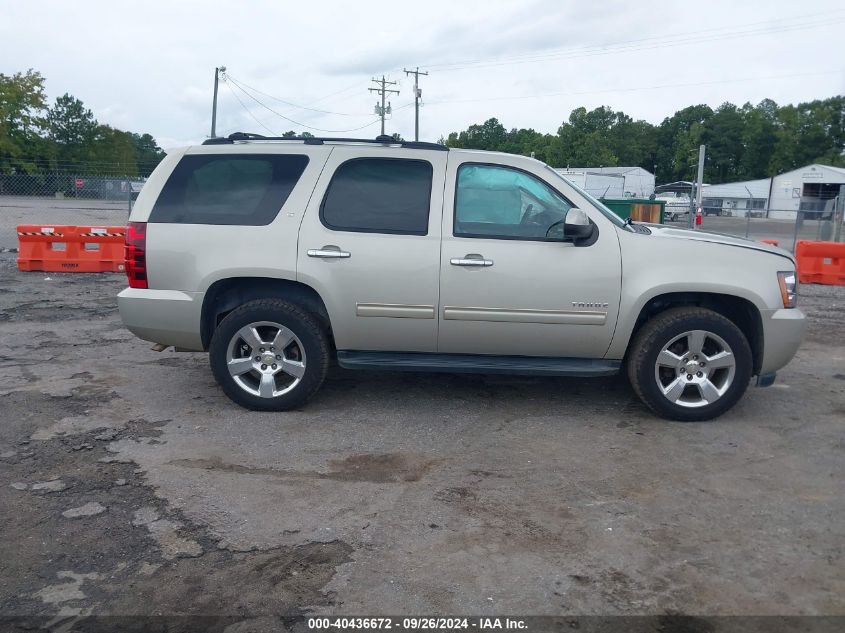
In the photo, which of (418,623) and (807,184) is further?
(807,184)

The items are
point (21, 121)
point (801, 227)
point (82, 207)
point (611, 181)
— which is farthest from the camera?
point (21, 121)

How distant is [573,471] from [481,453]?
61 cm

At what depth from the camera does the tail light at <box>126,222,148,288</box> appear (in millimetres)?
5355

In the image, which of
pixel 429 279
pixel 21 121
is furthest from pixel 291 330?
pixel 21 121

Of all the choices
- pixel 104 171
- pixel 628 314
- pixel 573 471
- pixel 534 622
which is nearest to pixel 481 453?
pixel 573 471

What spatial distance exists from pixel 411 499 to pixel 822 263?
462 inches

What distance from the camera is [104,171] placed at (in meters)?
37.5

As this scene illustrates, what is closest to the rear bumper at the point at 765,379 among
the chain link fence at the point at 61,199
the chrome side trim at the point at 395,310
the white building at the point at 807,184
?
the chrome side trim at the point at 395,310

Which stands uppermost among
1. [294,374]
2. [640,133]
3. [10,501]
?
[640,133]

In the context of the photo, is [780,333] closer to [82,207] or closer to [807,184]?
[82,207]

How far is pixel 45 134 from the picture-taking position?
68.2 meters

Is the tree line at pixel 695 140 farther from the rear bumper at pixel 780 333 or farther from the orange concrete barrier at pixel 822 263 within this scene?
the rear bumper at pixel 780 333

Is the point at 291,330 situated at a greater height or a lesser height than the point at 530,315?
lesser

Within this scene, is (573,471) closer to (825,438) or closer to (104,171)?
(825,438)
